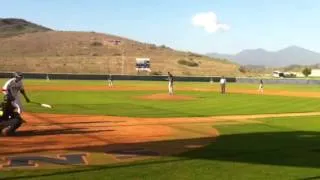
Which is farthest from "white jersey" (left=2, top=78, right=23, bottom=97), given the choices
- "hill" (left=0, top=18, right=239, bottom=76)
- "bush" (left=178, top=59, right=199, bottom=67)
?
"bush" (left=178, top=59, right=199, bottom=67)

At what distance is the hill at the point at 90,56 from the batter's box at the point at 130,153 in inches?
4268

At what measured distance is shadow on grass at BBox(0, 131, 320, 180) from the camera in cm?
1252

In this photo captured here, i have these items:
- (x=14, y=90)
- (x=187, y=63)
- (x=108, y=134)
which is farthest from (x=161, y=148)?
(x=187, y=63)

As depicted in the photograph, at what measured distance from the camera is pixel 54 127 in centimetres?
1941

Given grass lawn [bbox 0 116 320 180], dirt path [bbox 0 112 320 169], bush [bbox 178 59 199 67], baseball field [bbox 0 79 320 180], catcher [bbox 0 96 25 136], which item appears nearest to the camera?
grass lawn [bbox 0 116 320 180]

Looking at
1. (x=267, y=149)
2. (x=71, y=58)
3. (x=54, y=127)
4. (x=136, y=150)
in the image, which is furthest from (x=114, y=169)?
(x=71, y=58)

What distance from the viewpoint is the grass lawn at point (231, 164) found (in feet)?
35.2

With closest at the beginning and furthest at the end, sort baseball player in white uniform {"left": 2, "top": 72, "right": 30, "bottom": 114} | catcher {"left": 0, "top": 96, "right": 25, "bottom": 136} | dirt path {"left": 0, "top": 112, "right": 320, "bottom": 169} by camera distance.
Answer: dirt path {"left": 0, "top": 112, "right": 320, "bottom": 169} < catcher {"left": 0, "top": 96, "right": 25, "bottom": 136} < baseball player in white uniform {"left": 2, "top": 72, "right": 30, "bottom": 114}

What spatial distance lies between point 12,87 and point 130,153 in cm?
529

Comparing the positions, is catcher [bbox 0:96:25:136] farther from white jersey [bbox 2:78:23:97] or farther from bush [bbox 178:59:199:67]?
bush [bbox 178:59:199:67]

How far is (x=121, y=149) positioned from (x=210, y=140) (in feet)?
10.8

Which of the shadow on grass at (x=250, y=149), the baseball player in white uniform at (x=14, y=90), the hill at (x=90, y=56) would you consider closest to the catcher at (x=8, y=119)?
the baseball player in white uniform at (x=14, y=90)

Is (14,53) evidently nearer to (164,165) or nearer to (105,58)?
(105,58)

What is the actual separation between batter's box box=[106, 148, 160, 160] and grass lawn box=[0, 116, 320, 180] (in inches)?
29.5
